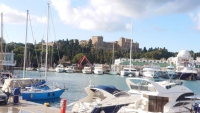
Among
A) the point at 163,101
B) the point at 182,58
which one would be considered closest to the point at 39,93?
the point at 163,101

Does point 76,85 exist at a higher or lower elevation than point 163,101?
lower

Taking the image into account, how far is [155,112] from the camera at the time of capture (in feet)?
66.0

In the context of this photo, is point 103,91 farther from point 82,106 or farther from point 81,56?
point 81,56

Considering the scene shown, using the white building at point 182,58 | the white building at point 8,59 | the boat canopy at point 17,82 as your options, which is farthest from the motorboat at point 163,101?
the white building at point 182,58

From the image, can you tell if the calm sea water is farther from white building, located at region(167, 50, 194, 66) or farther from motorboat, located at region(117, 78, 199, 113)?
white building, located at region(167, 50, 194, 66)

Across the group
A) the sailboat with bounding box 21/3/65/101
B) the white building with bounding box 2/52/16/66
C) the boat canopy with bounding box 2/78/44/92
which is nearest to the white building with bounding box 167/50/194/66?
the white building with bounding box 2/52/16/66

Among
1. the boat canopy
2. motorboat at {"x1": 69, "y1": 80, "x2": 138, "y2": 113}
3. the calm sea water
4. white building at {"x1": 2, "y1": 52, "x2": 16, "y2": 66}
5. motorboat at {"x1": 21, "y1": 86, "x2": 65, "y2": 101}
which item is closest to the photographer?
motorboat at {"x1": 69, "y1": 80, "x2": 138, "y2": 113}

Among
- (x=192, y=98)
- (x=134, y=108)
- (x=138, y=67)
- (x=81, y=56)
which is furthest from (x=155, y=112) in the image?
(x=81, y=56)

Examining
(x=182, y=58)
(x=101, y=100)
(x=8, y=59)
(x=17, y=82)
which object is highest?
(x=182, y=58)

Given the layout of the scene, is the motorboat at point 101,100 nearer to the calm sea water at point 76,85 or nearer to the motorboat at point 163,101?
the motorboat at point 163,101

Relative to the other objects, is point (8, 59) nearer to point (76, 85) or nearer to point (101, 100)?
point (76, 85)

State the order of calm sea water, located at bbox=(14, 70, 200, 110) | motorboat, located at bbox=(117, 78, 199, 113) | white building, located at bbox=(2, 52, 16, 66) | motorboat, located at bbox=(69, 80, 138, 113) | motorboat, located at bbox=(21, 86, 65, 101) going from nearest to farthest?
motorboat, located at bbox=(117, 78, 199, 113), motorboat, located at bbox=(69, 80, 138, 113), motorboat, located at bbox=(21, 86, 65, 101), calm sea water, located at bbox=(14, 70, 200, 110), white building, located at bbox=(2, 52, 16, 66)

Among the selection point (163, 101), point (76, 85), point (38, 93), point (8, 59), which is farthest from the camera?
point (8, 59)

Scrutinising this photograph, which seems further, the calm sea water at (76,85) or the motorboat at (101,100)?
the calm sea water at (76,85)
